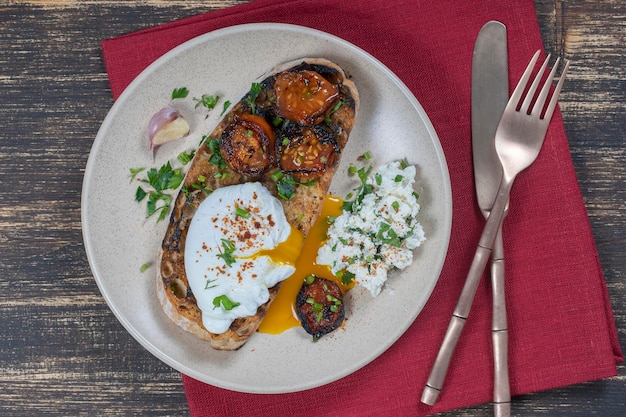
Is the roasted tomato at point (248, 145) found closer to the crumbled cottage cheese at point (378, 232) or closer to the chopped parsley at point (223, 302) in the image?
the crumbled cottage cheese at point (378, 232)

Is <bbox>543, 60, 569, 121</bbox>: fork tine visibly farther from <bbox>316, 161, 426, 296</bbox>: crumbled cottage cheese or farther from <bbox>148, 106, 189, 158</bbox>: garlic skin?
<bbox>148, 106, 189, 158</bbox>: garlic skin

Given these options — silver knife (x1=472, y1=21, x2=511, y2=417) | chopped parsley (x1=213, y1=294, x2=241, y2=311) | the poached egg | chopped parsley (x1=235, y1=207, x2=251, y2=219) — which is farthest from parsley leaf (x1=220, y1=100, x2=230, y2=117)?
silver knife (x1=472, y1=21, x2=511, y2=417)

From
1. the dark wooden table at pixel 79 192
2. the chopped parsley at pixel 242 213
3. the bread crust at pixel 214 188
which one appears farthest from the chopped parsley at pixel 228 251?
the dark wooden table at pixel 79 192

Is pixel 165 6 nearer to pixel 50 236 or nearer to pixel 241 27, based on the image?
pixel 241 27

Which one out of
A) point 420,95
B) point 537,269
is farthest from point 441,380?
point 420,95

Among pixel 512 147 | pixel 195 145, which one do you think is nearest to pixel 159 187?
pixel 195 145
